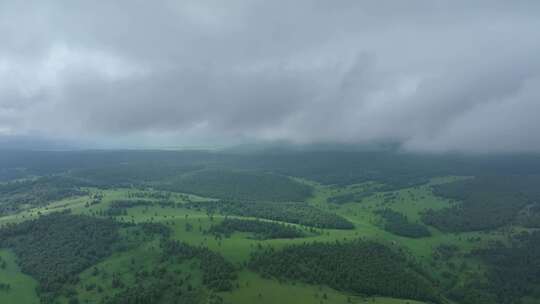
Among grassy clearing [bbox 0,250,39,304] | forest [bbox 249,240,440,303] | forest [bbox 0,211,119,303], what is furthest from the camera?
forest [bbox 249,240,440,303]

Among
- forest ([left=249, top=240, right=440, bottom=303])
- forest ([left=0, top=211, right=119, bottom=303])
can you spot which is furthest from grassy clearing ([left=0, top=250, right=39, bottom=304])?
forest ([left=249, top=240, right=440, bottom=303])

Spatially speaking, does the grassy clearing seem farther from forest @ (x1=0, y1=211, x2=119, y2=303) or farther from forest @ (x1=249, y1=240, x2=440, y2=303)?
forest @ (x1=249, y1=240, x2=440, y2=303)

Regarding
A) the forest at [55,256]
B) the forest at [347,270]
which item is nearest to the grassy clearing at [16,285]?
the forest at [55,256]

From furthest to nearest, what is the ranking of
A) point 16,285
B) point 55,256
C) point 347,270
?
point 55,256
point 347,270
point 16,285

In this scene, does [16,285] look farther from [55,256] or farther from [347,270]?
[347,270]

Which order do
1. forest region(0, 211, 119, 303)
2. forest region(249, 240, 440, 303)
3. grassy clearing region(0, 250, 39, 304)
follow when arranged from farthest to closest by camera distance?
forest region(249, 240, 440, 303) → forest region(0, 211, 119, 303) → grassy clearing region(0, 250, 39, 304)

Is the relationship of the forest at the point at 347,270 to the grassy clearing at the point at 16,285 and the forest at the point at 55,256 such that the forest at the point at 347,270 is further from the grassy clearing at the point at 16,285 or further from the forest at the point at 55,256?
the grassy clearing at the point at 16,285

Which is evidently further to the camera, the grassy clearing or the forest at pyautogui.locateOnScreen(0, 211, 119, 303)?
the forest at pyautogui.locateOnScreen(0, 211, 119, 303)

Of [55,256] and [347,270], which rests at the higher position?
[55,256]

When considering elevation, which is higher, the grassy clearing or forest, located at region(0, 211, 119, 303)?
forest, located at region(0, 211, 119, 303)

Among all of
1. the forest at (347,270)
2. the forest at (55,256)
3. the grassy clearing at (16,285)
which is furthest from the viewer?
the forest at (347,270)

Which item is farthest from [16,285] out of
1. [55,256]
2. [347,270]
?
[347,270]
